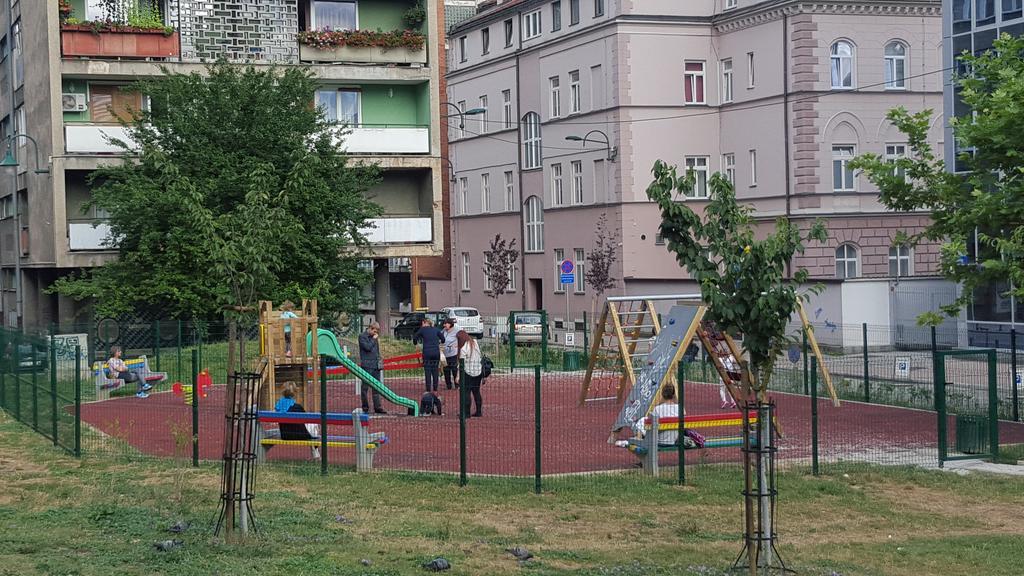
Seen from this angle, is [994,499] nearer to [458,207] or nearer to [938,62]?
[938,62]

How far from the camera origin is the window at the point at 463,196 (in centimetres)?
6906

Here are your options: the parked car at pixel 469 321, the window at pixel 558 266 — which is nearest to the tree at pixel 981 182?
the parked car at pixel 469 321

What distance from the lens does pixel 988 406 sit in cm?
1941

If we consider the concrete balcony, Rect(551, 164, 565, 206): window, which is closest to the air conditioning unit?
the concrete balcony

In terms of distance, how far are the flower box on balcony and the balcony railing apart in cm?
879

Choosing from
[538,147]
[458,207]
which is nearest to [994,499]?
[538,147]

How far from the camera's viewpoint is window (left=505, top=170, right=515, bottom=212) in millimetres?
64125

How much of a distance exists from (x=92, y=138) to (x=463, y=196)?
1239 inches

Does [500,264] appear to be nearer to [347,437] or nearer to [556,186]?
[556,186]

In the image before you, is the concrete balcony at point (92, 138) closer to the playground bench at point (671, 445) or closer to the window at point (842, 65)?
the window at point (842, 65)

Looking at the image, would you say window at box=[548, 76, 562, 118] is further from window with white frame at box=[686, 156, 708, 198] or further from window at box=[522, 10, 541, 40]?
window with white frame at box=[686, 156, 708, 198]

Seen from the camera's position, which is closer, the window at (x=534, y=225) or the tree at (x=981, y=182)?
the tree at (x=981, y=182)

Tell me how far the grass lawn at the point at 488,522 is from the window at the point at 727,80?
1503 inches

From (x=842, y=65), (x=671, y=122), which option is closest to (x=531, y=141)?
(x=671, y=122)
